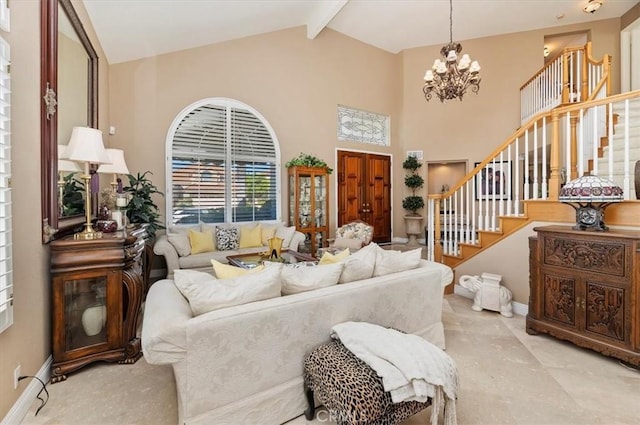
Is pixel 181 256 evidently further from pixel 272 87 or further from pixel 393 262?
pixel 272 87


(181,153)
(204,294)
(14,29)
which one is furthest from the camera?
(181,153)

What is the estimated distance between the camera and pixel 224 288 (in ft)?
5.69

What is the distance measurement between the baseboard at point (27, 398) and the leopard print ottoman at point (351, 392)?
1.72m

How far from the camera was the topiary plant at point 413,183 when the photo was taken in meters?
7.41

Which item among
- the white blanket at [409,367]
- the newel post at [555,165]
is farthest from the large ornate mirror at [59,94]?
the newel post at [555,165]

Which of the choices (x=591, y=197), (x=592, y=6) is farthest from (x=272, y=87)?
(x=592, y=6)

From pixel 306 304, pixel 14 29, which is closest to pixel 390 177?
pixel 306 304

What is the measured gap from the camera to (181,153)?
4.92 meters

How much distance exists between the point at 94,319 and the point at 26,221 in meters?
0.90

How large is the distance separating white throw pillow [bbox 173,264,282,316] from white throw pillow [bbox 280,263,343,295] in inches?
4.1

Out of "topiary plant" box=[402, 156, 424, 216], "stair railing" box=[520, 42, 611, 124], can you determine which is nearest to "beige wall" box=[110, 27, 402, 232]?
"topiary plant" box=[402, 156, 424, 216]

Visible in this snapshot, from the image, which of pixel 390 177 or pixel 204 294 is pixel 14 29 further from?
pixel 390 177

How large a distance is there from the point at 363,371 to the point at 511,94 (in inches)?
297

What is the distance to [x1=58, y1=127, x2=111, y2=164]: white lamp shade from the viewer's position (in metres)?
2.29
